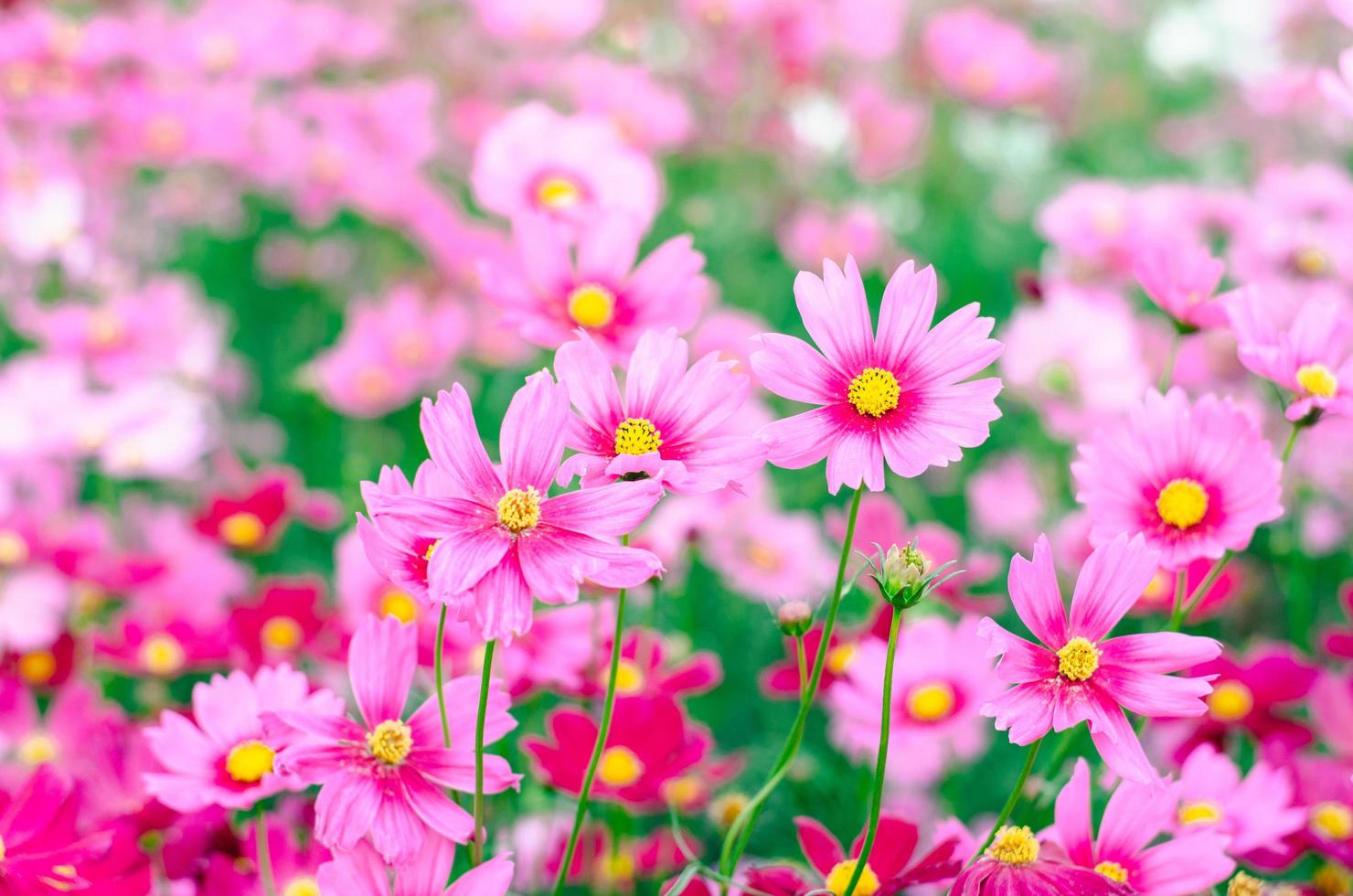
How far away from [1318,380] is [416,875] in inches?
21.2

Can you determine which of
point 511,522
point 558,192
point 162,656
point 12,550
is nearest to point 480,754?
point 511,522

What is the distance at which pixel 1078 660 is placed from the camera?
22.8 inches

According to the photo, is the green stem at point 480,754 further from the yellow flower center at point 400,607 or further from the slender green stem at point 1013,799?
the yellow flower center at point 400,607

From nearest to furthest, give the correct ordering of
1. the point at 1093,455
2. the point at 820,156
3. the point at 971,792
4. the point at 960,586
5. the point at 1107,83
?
the point at 1093,455
the point at 960,586
the point at 971,792
the point at 820,156
the point at 1107,83

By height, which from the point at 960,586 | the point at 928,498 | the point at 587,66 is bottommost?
the point at 960,586

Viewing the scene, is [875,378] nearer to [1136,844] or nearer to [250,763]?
[1136,844]

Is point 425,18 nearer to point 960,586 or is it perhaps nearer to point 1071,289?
point 1071,289

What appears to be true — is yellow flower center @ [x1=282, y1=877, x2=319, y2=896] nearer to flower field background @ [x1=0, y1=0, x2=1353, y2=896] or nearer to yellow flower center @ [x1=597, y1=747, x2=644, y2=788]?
flower field background @ [x1=0, y1=0, x2=1353, y2=896]

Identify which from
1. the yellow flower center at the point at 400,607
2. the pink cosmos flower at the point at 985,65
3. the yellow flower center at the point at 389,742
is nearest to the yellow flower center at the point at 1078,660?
the yellow flower center at the point at 389,742

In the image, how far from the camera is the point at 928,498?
1693 mm

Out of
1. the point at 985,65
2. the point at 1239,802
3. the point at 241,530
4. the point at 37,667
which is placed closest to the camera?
the point at 1239,802

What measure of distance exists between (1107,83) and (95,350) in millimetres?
2213

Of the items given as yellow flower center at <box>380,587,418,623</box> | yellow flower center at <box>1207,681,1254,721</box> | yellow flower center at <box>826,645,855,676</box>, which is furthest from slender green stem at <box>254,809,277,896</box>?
yellow flower center at <box>1207,681,1254,721</box>

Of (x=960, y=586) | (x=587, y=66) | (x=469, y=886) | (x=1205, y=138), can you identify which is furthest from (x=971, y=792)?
(x=1205, y=138)
